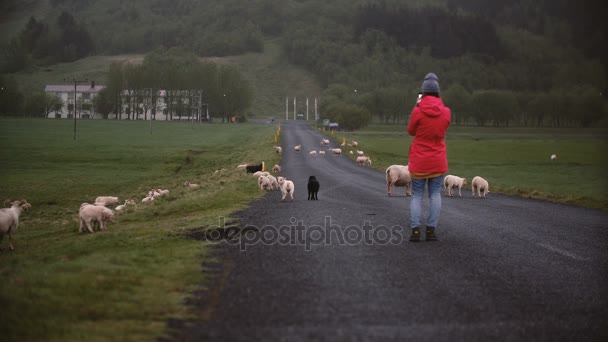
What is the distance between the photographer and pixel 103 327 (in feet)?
22.5

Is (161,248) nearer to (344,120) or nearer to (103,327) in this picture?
(103,327)

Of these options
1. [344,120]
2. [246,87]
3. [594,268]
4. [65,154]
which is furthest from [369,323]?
[246,87]

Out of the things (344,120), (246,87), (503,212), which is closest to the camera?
(503,212)

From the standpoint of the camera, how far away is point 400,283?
892 centimetres

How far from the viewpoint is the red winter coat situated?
12320 millimetres

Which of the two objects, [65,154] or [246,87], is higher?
[246,87]

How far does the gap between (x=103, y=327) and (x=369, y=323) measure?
260 cm

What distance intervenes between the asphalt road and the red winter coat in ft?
4.48

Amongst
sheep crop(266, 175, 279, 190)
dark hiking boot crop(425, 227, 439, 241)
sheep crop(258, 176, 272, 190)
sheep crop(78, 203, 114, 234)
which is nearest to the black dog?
sheep crop(258, 176, 272, 190)

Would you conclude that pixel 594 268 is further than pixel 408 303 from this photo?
Yes

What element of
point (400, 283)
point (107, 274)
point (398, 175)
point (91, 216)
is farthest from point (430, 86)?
point (398, 175)

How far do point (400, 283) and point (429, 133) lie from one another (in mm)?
4083

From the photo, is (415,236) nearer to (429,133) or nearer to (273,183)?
(429,133)

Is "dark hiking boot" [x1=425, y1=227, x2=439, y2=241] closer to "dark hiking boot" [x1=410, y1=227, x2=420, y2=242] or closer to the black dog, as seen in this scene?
"dark hiking boot" [x1=410, y1=227, x2=420, y2=242]
